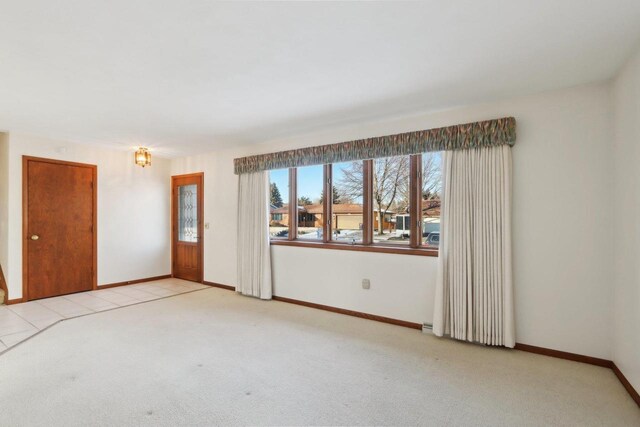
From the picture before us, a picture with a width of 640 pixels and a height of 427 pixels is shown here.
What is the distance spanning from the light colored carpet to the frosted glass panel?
2.66 meters

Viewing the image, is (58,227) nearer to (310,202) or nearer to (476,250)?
(310,202)

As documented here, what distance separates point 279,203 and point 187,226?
238cm

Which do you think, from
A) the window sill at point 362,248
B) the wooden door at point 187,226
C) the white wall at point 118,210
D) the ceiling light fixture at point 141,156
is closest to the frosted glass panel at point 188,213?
the wooden door at point 187,226

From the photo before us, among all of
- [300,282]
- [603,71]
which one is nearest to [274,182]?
[300,282]

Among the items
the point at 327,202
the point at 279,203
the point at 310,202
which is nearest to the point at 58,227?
the point at 279,203

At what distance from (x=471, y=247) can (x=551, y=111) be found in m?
1.46

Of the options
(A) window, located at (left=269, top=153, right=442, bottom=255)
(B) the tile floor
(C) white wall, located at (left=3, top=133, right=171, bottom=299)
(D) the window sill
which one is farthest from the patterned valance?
(B) the tile floor

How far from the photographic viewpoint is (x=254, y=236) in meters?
4.91

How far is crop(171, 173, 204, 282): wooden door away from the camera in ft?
19.4

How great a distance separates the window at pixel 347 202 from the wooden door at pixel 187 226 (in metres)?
2.81

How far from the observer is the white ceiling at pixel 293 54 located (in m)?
1.81

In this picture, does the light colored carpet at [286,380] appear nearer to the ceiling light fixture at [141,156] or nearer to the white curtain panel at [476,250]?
the white curtain panel at [476,250]

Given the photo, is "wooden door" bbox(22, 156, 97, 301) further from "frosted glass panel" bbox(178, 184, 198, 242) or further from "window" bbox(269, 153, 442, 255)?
"window" bbox(269, 153, 442, 255)

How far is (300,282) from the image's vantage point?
15.0ft
